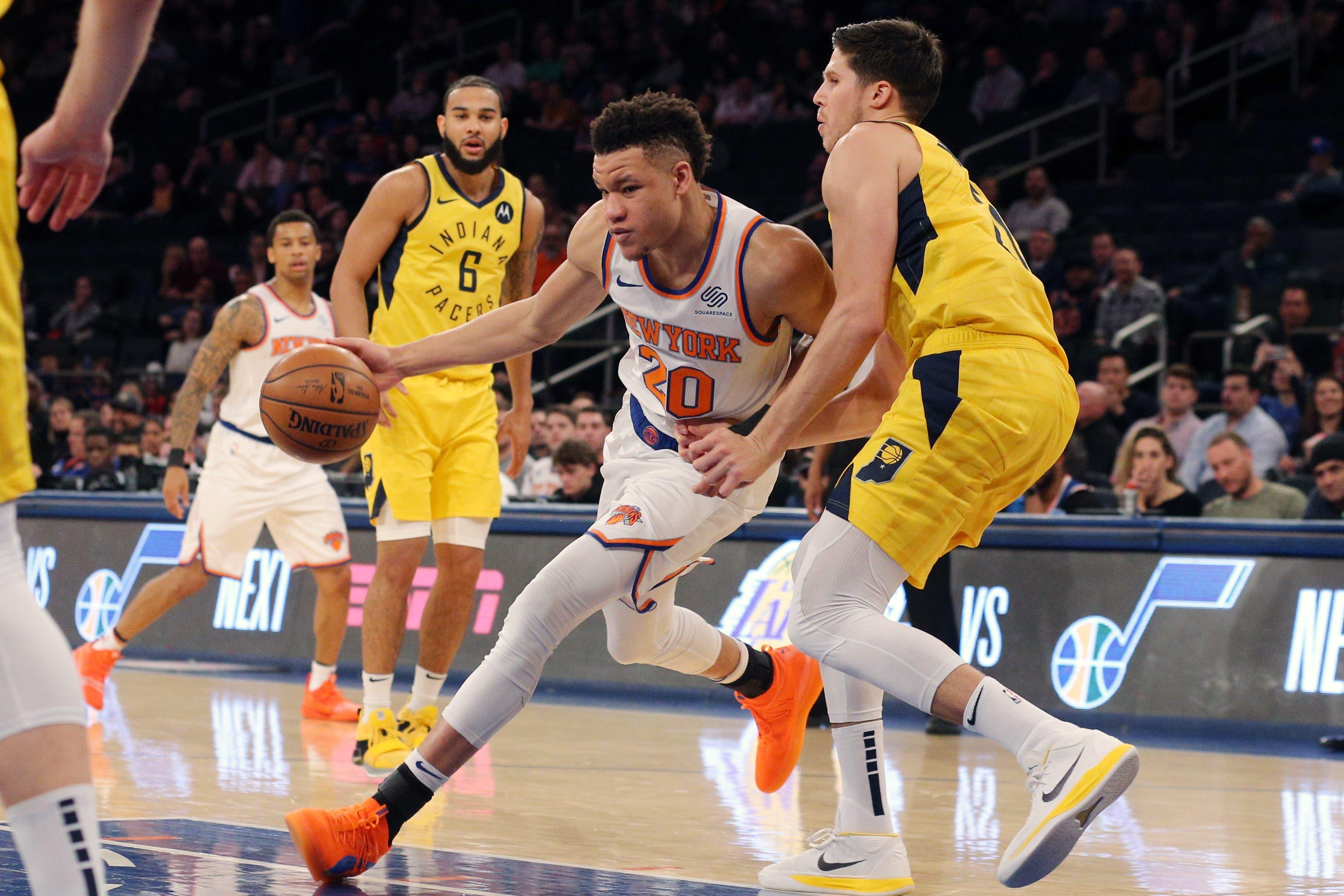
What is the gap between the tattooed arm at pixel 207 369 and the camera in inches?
301

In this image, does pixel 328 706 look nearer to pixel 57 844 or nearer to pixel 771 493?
pixel 771 493

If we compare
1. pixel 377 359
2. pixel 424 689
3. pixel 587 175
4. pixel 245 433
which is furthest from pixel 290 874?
pixel 587 175

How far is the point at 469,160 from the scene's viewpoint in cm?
622

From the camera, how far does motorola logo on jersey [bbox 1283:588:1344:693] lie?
268 inches

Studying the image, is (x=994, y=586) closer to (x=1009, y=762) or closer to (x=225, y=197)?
(x=1009, y=762)

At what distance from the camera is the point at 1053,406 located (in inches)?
146

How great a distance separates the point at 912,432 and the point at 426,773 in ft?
4.67

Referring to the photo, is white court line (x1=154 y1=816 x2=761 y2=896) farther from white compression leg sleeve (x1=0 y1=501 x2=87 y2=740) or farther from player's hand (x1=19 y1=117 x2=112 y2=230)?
player's hand (x1=19 y1=117 x2=112 y2=230)

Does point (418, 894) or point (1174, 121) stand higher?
point (1174, 121)

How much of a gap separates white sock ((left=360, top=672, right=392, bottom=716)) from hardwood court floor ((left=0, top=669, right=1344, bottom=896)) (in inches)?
10.5

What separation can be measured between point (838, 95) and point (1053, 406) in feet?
3.14

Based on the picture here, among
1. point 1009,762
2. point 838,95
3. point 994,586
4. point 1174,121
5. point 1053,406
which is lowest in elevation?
point 1009,762

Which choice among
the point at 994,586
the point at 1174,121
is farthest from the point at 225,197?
the point at 994,586

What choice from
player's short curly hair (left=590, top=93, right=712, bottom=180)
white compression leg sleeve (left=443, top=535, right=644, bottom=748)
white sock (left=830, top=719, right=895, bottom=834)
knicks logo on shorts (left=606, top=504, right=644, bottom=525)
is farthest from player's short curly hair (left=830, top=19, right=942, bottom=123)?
white sock (left=830, top=719, right=895, bottom=834)
